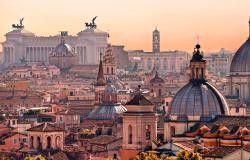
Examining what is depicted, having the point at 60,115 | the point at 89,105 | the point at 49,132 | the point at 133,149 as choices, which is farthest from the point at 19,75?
the point at 133,149

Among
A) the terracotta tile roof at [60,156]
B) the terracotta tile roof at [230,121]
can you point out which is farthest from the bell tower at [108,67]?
the terracotta tile roof at [230,121]

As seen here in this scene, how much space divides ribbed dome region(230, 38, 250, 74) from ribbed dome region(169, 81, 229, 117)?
1184 inches

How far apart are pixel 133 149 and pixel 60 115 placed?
1402 inches

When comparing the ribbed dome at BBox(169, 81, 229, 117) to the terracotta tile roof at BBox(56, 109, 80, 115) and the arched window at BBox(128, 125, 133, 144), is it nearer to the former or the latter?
the arched window at BBox(128, 125, 133, 144)

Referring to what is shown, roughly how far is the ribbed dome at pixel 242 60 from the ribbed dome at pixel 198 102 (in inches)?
1184

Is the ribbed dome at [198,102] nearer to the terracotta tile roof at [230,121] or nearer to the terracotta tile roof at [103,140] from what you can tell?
the terracotta tile roof at [230,121]

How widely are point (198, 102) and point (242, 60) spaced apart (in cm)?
3118

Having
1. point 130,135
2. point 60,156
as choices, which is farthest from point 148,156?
point 60,156

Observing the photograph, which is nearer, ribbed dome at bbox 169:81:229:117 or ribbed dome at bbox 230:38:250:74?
ribbed dome at bbox 169:81:229:117

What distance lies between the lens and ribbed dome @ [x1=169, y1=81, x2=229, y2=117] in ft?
228

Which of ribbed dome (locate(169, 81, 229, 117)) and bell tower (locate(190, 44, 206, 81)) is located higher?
bell tower (locate(190, 44, 206, 81))

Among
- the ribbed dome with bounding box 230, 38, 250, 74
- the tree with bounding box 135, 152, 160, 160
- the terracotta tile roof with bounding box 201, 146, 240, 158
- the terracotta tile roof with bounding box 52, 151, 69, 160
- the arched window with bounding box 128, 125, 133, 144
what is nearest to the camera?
the terracotta tile roof with bounding box 201, 146, 240, 158

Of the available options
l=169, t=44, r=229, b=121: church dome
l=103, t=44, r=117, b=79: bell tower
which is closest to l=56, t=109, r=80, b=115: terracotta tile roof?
l=103, t=44, r=117, b=79: bell tower

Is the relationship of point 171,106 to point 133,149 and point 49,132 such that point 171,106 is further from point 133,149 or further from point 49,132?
point 49,132
